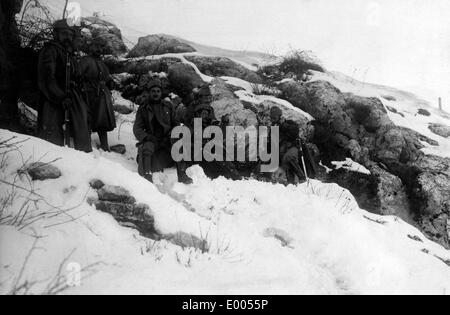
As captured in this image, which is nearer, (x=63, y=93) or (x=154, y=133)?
(x=63, y=93)

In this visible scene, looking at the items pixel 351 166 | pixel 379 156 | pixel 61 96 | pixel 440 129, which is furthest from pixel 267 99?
pixel 61 96

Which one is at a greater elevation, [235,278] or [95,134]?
[235,278]

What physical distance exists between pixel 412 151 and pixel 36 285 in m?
9.17

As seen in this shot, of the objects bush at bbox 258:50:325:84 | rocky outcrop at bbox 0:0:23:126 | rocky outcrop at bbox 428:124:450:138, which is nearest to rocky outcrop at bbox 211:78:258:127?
bush at bbox 258:50:325:84

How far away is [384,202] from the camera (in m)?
8.80

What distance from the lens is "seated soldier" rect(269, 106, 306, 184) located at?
23.9ft

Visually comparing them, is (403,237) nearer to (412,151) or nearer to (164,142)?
(164,142)

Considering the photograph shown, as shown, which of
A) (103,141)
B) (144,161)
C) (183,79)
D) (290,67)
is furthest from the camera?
(290,67)

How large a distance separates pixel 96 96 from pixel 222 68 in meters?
4.81

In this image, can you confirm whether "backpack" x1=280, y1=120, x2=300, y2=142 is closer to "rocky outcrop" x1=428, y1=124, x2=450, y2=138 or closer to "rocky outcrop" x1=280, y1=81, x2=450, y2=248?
"rocky outcrop" x1=280, y1=81, x2=450, y2=248

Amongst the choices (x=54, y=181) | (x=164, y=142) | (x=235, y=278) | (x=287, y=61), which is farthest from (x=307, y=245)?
(x=287, y=61)

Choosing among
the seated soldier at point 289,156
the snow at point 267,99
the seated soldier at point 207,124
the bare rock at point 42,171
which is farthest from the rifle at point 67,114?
the snow at point 267,99

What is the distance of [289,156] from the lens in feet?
24.2

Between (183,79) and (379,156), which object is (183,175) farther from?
(379,156)
